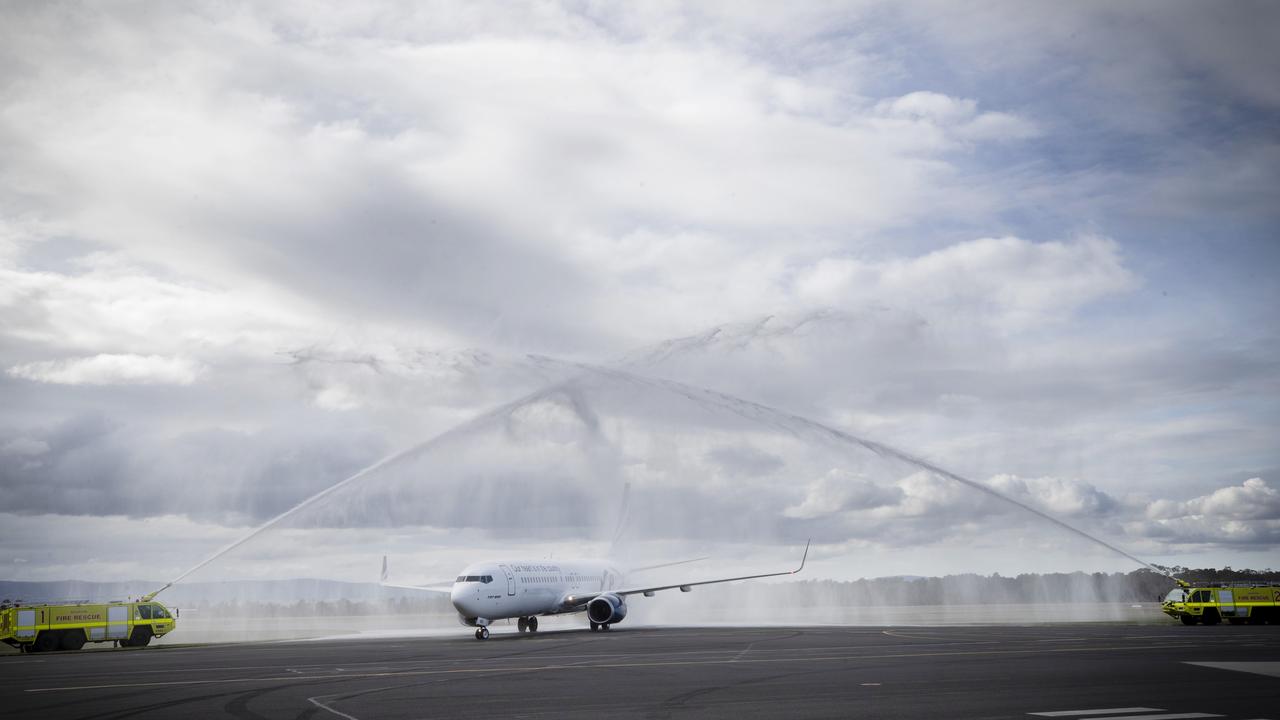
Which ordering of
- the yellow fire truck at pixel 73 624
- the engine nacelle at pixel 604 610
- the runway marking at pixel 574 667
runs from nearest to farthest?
1. the runway marking at pixel 574 667
2. the yellow fire truck at pixel 73 624
3. the engine nacelle at pixel 604 610

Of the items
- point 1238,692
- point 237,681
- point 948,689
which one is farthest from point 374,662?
point 1238,692

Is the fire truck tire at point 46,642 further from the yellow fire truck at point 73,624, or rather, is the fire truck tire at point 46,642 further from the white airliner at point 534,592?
the white airliner at point 534,592

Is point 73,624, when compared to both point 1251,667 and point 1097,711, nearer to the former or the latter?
point 1097,711

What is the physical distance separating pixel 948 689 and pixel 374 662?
21.3m

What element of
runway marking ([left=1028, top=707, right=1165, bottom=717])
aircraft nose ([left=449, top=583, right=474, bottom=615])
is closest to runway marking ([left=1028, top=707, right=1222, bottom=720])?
runway marking ([left=1028, top=707, right=1165, bottom=717])

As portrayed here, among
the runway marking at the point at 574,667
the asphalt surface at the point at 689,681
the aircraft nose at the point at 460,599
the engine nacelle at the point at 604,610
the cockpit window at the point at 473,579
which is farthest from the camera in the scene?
the engine nacelle at the point at 604,610

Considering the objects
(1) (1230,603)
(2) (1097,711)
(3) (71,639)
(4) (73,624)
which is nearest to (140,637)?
(3) (71,639)

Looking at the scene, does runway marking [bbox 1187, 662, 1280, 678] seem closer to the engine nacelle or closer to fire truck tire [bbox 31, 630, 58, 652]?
the engine nacelle

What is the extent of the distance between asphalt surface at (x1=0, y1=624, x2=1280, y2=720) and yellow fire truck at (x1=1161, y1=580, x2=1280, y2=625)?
1701 centimetres

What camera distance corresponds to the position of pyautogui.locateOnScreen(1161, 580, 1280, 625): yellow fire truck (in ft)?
195

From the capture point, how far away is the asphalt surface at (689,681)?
19797 millimetres

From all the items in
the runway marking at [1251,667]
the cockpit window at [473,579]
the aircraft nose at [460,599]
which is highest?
the cockpit window at [473,579]

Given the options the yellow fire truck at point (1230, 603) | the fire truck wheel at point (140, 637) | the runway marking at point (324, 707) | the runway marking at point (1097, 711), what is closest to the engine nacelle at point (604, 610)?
the fire truck wheel at point (140, 637)

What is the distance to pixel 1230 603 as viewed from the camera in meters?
59.6
